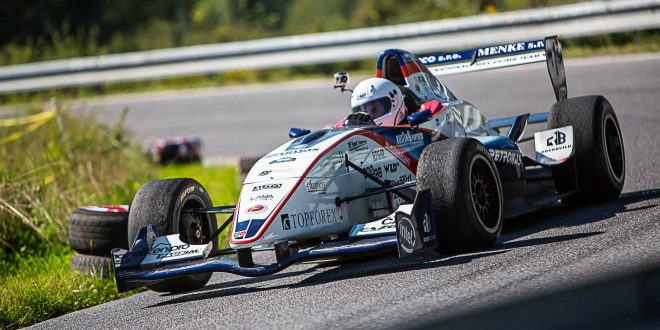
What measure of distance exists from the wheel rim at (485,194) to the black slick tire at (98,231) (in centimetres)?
301

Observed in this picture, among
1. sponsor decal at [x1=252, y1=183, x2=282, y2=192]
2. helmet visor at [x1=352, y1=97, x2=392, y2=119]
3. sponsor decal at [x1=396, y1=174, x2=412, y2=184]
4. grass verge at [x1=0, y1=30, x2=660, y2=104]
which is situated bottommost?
sponsor decal at [x1=396, y1=174, x2=412, y2=184]

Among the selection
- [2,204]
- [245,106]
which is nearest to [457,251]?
[2,204]

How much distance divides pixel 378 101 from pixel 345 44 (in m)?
10.9

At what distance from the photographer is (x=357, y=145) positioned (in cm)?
774

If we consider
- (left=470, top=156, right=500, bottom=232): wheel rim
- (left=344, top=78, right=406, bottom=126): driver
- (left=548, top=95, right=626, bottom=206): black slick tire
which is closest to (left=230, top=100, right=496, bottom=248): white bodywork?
(left=344, top=78, right=406, bottom=126): driver

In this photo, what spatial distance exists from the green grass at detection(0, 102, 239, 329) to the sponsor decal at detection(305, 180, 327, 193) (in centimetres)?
198

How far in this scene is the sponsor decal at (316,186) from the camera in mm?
7258

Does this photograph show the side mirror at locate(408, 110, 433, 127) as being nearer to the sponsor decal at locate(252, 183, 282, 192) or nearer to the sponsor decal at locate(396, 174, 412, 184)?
the sponsor decal at locate(396, 174, 412, 184)

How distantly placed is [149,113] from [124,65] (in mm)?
2306

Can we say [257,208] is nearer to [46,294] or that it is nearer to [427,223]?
[427,223]

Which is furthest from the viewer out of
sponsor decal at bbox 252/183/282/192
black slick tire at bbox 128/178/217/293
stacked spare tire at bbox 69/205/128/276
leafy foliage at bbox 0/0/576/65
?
leafy foliage at bbox 0/0/576/65

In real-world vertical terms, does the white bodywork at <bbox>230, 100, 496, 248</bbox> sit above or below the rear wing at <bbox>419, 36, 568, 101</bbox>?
below

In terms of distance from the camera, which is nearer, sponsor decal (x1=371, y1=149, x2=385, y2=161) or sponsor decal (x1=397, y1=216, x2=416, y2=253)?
sponsor decal (x1=397, y1=216, x2=416, y2=253)

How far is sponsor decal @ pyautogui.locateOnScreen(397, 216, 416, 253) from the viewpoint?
6684 millimetres
